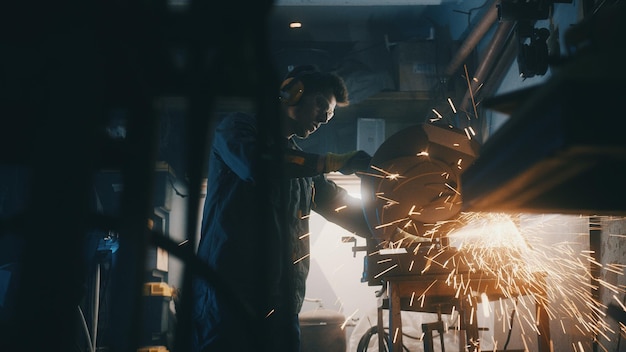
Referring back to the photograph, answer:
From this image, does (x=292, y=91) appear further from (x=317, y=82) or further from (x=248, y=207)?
(x=248, y=207)

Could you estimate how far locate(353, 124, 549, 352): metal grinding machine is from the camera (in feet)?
7.48

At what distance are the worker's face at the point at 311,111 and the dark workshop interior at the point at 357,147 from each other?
18.8 inches

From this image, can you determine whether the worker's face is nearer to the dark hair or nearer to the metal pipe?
the dark hair

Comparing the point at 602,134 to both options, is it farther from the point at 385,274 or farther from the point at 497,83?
the point at 497,83

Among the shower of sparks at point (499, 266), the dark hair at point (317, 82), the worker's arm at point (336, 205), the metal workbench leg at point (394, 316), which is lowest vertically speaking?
the metal workbench leg at point (394, 316)

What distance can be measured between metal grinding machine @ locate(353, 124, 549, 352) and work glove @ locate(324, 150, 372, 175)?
4 centimetres

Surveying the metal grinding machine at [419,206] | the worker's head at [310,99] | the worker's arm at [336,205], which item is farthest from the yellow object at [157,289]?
the metal grinding machine at [419,206]

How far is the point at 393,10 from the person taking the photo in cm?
588

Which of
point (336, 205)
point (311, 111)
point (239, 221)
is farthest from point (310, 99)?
point (239, 221)

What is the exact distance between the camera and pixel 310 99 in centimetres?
281

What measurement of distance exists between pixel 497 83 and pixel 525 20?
1083mm

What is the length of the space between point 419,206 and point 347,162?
1.23 feet

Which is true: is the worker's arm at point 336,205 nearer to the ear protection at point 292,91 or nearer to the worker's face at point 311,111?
the worker's face at point 311,111

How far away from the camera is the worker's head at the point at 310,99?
278cm
